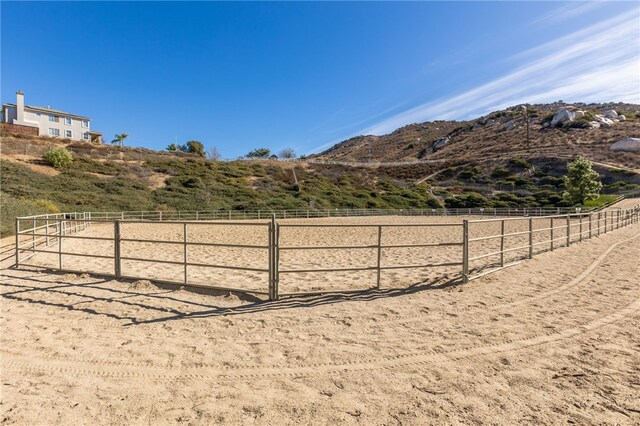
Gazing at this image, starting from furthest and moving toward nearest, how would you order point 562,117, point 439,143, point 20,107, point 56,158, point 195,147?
point 439,143 < point 562,117 < point 195,147 < point 20,107 < point 56,158

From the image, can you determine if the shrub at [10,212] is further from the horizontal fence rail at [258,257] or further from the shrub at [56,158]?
Answer: the shrub at [56,158]

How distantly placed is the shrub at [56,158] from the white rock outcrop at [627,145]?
92547 mm

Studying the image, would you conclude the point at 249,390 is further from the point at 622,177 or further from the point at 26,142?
the point at 622,177

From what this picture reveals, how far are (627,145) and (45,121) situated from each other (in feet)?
353

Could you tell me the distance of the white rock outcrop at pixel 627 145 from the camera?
60594mm

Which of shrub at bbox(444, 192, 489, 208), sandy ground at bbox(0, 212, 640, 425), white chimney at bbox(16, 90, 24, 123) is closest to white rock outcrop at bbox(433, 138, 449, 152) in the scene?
shrub at bbox(444, 192, 489, 208)

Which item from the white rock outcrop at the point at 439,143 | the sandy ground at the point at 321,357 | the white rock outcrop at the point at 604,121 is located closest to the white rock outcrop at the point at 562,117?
the white rock outcrop at the point at 604,121

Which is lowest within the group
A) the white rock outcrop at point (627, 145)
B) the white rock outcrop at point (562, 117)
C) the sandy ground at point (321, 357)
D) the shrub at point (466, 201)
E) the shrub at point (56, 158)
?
the sandy ground at point (321, 357)

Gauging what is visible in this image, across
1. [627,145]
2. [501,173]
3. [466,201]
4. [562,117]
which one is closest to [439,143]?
[562,117]

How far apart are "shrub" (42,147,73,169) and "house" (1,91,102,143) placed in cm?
1757

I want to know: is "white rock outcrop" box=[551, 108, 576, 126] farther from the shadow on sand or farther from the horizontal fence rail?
the shadow on sand

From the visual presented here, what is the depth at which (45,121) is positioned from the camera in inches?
2071

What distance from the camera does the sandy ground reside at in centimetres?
281

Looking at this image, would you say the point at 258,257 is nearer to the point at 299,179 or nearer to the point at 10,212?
the point at 10,212
